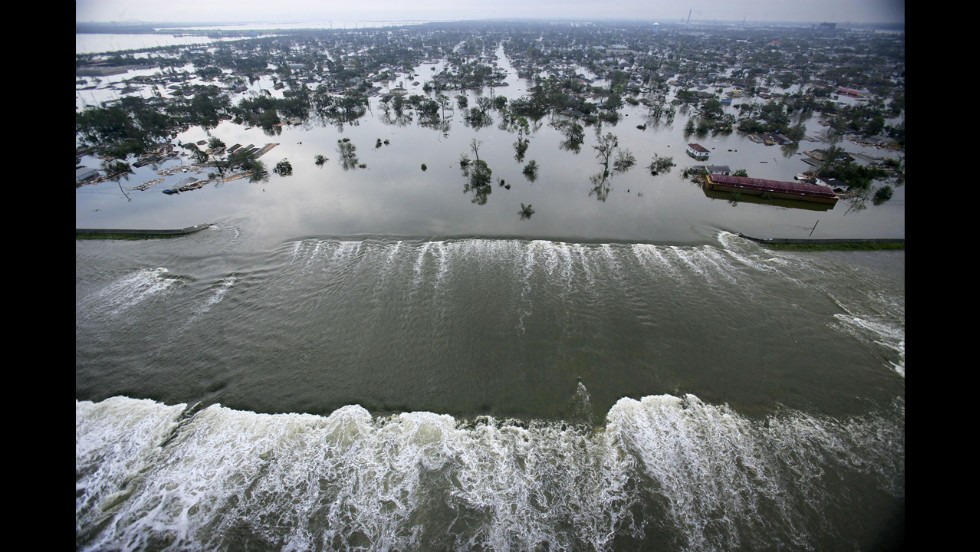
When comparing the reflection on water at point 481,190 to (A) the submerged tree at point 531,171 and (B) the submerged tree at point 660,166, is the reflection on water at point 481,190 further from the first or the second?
(B) the submerged tree at point 660,166

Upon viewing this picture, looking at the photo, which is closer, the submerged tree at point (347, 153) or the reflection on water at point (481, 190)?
the reflection on water at point (481, 190)

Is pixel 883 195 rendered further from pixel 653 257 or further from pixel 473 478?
pixel 473 478

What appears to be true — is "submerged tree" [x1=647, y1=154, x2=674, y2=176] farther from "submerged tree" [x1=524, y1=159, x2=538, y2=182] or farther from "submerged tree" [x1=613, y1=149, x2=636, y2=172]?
"submerged tree" [x1=524, y1=159, x2=538, y2=182]

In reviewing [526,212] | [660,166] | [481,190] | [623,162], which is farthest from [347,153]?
[660,166]

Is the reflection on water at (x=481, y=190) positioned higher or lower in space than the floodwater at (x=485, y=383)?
higher

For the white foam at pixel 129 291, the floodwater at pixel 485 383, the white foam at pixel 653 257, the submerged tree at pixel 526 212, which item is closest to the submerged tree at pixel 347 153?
the floodwater at pixel 485 383

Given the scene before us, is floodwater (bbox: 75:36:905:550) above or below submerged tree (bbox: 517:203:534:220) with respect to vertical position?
below

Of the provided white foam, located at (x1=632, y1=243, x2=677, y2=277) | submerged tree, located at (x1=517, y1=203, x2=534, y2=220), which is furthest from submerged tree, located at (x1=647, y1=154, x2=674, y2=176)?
submerged tree, located at (x1=517, y1=203, x2=534, y2=220)
